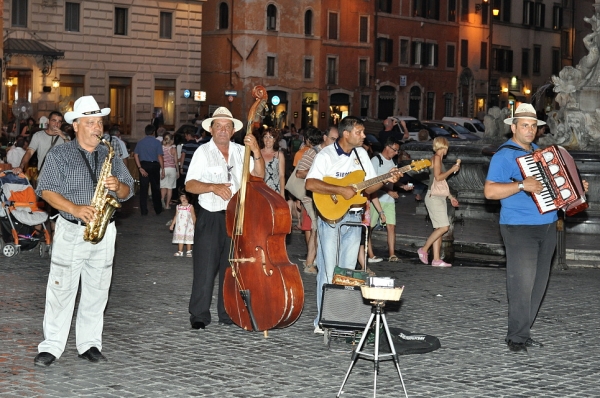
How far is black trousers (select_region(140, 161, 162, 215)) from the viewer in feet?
71.5

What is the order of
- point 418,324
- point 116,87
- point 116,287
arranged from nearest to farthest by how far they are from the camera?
point 418,324, point 116,287, point 116,87

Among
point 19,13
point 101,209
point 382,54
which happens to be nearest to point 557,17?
point 382,54

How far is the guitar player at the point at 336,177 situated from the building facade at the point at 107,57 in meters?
32.1

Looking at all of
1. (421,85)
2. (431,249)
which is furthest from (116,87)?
(431,249)

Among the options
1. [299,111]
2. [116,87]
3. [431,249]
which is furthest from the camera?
[299,111]

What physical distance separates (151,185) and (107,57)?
87.2 feet

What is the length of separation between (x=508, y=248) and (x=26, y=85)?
3753 centimetres

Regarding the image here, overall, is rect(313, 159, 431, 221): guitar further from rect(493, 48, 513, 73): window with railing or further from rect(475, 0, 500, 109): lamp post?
rect(493, 48, 513, 73): window with railing

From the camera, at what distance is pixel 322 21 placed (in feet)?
201

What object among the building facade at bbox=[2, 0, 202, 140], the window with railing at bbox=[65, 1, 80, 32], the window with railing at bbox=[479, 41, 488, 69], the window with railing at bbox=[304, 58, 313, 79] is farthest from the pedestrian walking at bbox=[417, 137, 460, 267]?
the window with railing at bbox=[479, 41, 488, 69]

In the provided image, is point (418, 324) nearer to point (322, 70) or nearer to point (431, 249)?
point (431, 249)

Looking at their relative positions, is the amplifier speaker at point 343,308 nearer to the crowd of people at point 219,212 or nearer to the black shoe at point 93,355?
the crowd of people at point 219,212

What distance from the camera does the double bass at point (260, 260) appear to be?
9.51 metres

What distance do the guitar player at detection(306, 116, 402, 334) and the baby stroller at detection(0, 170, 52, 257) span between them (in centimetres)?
602
